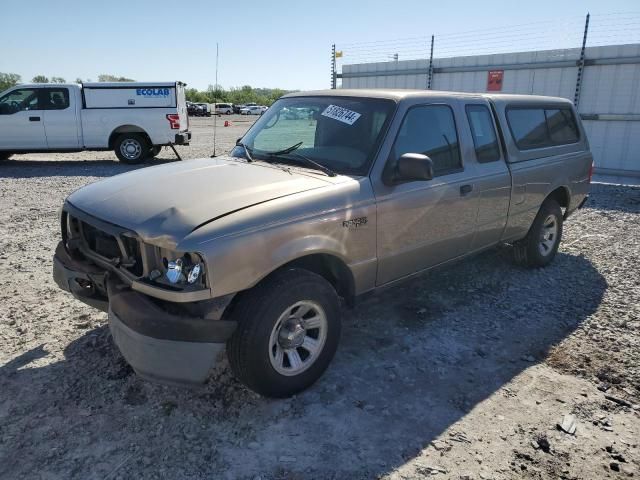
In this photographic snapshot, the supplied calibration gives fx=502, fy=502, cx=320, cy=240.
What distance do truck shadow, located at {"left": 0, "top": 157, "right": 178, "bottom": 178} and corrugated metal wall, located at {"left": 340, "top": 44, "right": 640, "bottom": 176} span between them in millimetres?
9135

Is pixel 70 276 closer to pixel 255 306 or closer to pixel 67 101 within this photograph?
pixel 255 306

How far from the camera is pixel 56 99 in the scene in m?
12.9

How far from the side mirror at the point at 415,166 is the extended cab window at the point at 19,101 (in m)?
12.6

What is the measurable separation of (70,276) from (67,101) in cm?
1158

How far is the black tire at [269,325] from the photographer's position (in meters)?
2.83

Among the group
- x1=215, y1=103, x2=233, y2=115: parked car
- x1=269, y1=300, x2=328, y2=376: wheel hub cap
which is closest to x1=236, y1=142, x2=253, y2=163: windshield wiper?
x1=269, y1=300, x2=328, y2=376: wheel hub cap

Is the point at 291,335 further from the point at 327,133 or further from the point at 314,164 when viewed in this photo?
the point at 327,133

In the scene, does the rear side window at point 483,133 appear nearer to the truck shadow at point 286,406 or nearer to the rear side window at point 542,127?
the rear side window at point 542,127

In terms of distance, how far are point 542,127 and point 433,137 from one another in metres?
2.06

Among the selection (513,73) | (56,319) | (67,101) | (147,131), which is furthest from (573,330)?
(67,101)

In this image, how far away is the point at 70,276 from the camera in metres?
3.23

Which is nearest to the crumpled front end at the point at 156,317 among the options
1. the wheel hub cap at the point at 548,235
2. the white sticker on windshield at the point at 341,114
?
the white sticker on windshield at the point at 341,114

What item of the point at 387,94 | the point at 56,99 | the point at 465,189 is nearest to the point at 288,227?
the point at 387,94

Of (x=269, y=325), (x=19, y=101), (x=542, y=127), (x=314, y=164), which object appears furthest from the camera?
(x=19, y=101)
